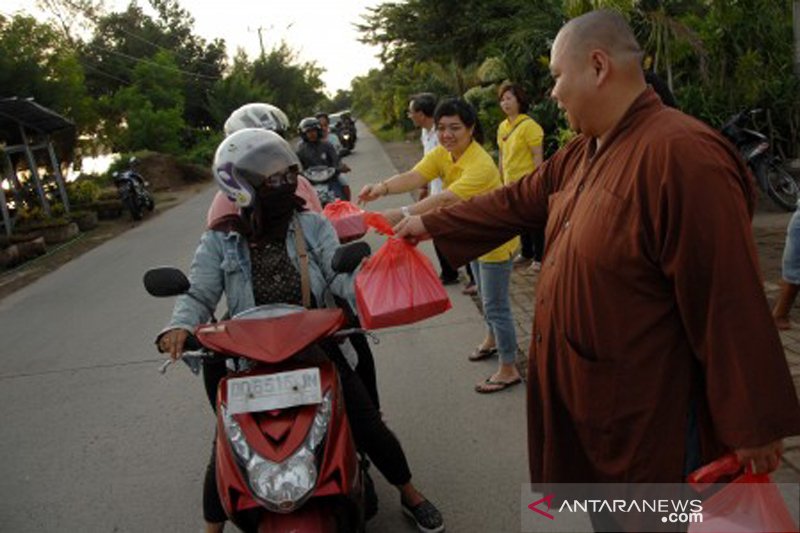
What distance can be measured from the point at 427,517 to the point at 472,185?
180 centimetres

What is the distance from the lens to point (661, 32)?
8484 millimetres

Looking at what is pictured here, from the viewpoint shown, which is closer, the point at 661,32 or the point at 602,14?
the point at 602,14

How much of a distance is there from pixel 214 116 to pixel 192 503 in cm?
3760

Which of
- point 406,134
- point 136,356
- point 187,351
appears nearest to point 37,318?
point 136,356

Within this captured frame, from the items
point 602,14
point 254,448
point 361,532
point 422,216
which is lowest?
point 361,532

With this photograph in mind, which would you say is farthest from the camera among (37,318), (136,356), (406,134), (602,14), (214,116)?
(214,116)

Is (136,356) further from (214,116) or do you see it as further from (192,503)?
(214,116)

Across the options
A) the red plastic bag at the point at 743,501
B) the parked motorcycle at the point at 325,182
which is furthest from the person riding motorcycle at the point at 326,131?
the red plastic bag at the point at 743,501

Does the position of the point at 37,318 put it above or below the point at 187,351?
below

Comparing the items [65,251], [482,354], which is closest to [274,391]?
[482,354]

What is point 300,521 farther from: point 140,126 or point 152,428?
point 140,126

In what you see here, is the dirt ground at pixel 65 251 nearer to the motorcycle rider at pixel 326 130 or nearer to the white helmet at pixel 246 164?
the motorcycle rider at pixel 326 130

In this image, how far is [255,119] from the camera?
4.63m

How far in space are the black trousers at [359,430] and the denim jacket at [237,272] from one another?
0.24 metres
